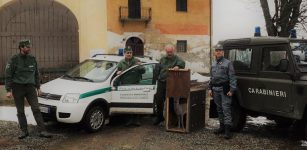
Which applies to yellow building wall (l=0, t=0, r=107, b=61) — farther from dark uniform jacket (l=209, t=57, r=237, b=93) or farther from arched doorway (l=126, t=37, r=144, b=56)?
dark uniform jacket (l=209, t=57, r=237, b=93)

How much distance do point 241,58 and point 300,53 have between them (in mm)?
1350

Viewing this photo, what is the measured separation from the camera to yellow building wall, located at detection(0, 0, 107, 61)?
20.5 m

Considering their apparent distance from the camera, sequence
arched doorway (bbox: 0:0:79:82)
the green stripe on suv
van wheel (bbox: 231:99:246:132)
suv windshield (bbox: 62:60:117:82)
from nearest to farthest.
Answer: the green stripe on suv, van wheel (bbox: 231:99:246:132), suv windshield (bbox: 62:60:117:82), arched doorway (bbox: 0:0:79:82)

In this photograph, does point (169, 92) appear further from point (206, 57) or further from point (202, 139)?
point (206, 57)

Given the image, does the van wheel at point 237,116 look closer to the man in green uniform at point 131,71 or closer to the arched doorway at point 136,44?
the man in green uniform at point 131,71

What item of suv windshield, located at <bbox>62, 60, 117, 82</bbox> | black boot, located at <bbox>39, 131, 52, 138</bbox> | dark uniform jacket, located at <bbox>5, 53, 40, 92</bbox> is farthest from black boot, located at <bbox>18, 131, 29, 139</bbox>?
suv windshield, located at <bbox>62, 60, 117, 82</bbox>

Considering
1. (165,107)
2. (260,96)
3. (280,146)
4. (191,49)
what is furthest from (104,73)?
(191,49)

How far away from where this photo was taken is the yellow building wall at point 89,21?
20469mm

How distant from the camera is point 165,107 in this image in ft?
29.3

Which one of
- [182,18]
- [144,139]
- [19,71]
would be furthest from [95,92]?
[182,18]

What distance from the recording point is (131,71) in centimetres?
941

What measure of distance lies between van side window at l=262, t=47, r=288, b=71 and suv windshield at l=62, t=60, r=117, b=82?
3.31 meters

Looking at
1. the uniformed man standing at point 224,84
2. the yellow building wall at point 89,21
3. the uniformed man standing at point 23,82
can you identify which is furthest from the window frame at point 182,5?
the uniformed man standing at point 23,82

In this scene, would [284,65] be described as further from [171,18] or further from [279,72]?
[171,18]
